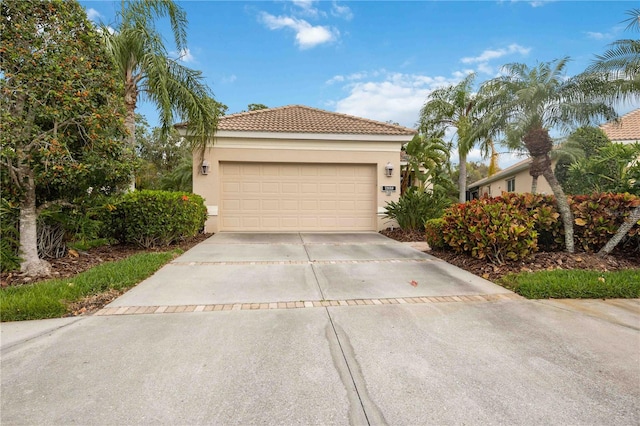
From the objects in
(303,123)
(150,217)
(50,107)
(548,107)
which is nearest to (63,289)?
(50,107)

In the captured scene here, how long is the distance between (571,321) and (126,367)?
13.8 ft

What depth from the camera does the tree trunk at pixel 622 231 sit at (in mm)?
5098

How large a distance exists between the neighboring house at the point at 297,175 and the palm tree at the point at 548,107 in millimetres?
5125

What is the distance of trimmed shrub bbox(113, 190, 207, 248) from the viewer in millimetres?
6809

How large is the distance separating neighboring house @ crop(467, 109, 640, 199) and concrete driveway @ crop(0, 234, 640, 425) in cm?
539

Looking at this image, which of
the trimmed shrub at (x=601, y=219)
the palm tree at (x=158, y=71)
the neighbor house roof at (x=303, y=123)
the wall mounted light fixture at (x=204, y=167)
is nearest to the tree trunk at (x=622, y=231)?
the trimmed shrub at (x=601, y=219)

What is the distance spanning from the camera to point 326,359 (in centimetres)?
258

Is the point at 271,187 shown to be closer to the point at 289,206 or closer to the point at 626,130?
the point at 289,206

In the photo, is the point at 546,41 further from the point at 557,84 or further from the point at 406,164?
the point at 406,164

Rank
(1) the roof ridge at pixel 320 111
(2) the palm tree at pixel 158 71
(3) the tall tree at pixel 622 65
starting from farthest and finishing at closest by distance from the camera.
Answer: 1. (1) the roof ridge at pixel 320 111
2. (2) the palm tree at pixel 158 71
3. (3) the tall tree at pixel 622 65

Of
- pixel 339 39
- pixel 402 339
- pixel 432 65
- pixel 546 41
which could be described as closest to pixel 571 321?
pixel 402 339

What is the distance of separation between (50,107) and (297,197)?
Answer: 719 cm

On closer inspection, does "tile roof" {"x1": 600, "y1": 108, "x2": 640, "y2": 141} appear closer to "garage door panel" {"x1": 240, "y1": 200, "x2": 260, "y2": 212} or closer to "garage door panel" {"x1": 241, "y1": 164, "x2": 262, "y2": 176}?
"garage door panel" {"x1": 241, "y1": 164, "x2": 262, "y2": 176}

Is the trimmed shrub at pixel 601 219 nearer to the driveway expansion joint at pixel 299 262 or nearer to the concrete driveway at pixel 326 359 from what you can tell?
the concrete driveway at pixel 326 359
